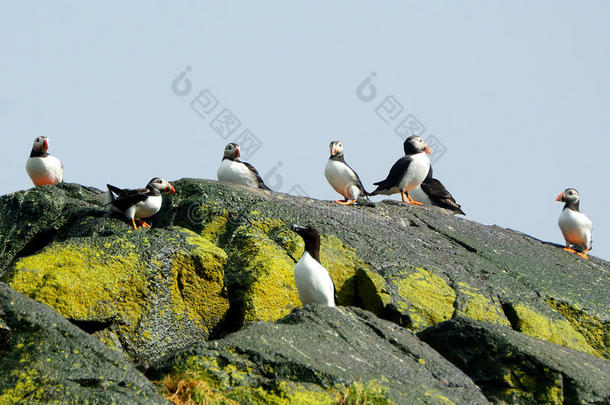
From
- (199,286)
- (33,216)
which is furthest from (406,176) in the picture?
(199,286)

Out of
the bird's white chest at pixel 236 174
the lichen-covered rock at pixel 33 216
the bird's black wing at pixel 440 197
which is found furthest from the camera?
the bird's black wing at pixel 440 197

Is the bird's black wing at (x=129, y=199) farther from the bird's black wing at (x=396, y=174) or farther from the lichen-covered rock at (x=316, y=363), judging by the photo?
the bird's black wing at (x=396, y=174)

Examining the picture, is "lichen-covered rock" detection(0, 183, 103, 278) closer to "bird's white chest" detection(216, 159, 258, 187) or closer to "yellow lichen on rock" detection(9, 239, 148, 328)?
"yellow lichen on rock" detection(9, 239, 148, 328)

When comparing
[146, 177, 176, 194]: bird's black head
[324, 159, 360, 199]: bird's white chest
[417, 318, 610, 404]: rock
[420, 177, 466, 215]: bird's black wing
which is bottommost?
[146, 177, 176, 194]: bird's black head

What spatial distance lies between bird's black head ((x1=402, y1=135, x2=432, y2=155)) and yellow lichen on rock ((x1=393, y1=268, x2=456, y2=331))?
5.99 meters

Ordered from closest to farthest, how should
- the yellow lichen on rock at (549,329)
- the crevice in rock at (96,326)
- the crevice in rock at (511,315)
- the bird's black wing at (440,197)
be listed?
the crevice in rock at (96,326)
the yellow lichen on rock at (549,329)
the crevice in rock at (511,315)
the bird's black wing at (440,197)

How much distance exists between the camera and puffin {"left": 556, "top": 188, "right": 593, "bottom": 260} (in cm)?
1392

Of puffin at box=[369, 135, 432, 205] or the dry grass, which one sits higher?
puffin at box=[369, 135, 432, 205]

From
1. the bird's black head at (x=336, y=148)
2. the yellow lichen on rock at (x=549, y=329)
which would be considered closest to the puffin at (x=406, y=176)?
the bird's black head at (x=336, y=148)

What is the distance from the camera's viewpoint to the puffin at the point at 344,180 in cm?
1411

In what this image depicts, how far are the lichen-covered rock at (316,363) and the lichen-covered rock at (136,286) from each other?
173 centimetres

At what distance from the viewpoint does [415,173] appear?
588 inches

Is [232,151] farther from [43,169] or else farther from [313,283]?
[313,283]


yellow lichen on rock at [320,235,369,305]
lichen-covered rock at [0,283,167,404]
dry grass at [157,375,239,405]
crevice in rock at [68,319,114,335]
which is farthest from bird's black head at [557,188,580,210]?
lichen-covered rock at [0,283,167,404]
